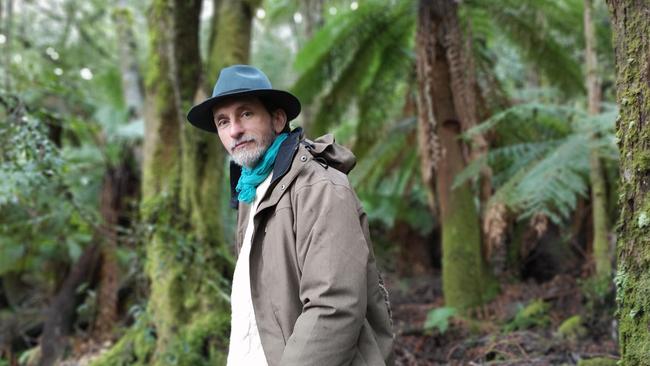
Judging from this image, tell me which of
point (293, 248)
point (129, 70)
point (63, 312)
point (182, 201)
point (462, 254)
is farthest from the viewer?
point (129, 70)

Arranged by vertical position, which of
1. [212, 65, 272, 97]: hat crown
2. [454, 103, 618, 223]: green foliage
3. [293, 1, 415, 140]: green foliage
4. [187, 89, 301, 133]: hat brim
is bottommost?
[454, 103, 618, 223]: green foliage

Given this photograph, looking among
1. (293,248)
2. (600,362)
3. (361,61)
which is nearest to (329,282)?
(293,248)

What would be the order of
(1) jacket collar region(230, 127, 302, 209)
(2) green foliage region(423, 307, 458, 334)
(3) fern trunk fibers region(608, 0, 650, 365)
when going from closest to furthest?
(3) fern trunk fibers region(608, 0, 650, 365) < (1) jacket collar region(230, 127, 302, 209) < (2) green foliage region(423, 307, 458, 334)

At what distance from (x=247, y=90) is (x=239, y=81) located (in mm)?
73

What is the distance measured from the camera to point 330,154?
79.7 inches

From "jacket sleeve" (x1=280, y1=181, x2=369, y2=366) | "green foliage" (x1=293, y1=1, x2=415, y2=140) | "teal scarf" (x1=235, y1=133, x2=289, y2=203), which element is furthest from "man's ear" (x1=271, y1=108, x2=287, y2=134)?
"green foliage" (x1=293, y1=1, x2=415, y2=140)

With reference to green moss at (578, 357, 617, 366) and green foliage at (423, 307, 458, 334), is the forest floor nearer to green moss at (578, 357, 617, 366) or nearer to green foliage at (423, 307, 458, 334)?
green foliage at (423, 307, 458, 334)

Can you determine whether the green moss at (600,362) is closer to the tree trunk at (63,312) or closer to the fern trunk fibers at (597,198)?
the fern trunk fibers at (597,198)

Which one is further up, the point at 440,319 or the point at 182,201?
the point at 182,201

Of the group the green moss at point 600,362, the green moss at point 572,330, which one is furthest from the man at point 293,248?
the green moss at point 572,330

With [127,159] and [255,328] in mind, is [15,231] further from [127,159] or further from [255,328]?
[255,328]

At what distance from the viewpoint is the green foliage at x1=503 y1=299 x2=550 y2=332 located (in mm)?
4605

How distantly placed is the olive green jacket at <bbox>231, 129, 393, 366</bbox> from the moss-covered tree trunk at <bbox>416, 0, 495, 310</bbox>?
3.26m

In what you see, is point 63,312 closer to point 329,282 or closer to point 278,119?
point 278,119
